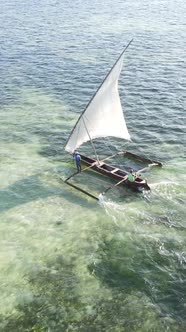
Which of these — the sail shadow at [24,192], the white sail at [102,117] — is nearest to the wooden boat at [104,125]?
the white sail at [102,117]

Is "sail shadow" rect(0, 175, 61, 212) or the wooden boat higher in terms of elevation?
the wooden boat

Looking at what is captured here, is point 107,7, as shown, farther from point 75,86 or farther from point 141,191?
point 141,191

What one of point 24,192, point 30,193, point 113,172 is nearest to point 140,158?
point 113,172

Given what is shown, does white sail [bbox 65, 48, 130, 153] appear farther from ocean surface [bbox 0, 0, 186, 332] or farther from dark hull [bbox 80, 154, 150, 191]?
ocean surface [bbox 0, 0, 186, 332]

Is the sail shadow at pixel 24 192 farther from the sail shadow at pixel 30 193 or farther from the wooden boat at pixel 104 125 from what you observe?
the wooden boat at pixel 104 125

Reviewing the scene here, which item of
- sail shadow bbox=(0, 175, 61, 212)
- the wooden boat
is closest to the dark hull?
the wooden boat

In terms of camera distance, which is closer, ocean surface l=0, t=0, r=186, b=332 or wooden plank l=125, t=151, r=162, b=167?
ocean surface l=0, t=0, r=186, b=332

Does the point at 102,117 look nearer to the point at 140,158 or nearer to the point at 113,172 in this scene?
the point at 140,158
